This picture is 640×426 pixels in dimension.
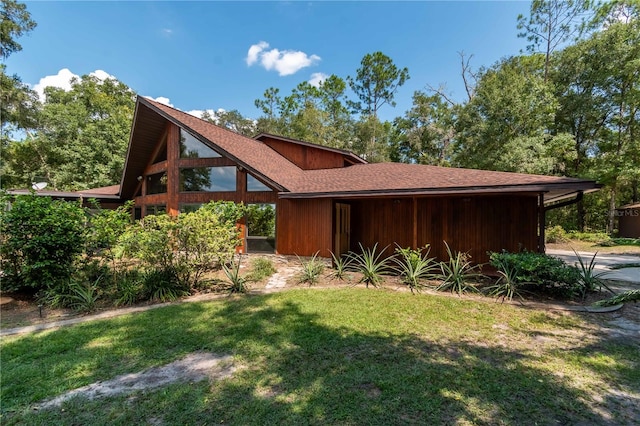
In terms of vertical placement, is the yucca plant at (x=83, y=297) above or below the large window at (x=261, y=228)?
below

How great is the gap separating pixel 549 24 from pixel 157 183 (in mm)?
27874

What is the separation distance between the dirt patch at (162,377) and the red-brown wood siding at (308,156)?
11271mm

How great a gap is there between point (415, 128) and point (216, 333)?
25.6 m

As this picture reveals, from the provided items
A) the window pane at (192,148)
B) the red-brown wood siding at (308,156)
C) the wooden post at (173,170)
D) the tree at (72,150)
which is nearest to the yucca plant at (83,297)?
the wooden post at (173,170)

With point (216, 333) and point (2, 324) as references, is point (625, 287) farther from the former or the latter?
point (2, 324)

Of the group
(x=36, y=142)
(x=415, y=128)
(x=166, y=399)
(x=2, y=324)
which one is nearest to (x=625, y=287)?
(x=166, y=399)

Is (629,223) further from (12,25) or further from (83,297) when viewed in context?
(12,25)

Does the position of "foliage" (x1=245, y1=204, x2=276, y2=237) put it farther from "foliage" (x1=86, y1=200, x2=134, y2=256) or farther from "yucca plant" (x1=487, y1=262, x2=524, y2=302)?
"yucca plant" (x1=487, y1=262, x2=524, y2=302)

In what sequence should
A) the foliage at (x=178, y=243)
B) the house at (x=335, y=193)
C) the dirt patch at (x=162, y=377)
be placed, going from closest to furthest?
the dirt patch at (x=162, y=377), the foliage at (x=178, y=243), the house at (x=335, y=193)

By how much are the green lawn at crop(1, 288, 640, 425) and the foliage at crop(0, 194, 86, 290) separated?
2195 mm

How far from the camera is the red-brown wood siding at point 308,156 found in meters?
13.9

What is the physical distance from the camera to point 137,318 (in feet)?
16.5

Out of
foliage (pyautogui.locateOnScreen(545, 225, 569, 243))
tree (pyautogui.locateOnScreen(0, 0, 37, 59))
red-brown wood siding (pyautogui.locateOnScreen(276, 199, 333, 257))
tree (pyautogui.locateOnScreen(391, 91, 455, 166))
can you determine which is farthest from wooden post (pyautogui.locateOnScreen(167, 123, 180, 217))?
foliage (pyautogui.locateOnScreen(545, 225, 569, 243))

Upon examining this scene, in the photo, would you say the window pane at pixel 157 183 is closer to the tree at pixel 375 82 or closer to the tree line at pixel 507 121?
the tree line at pixel 507 121
